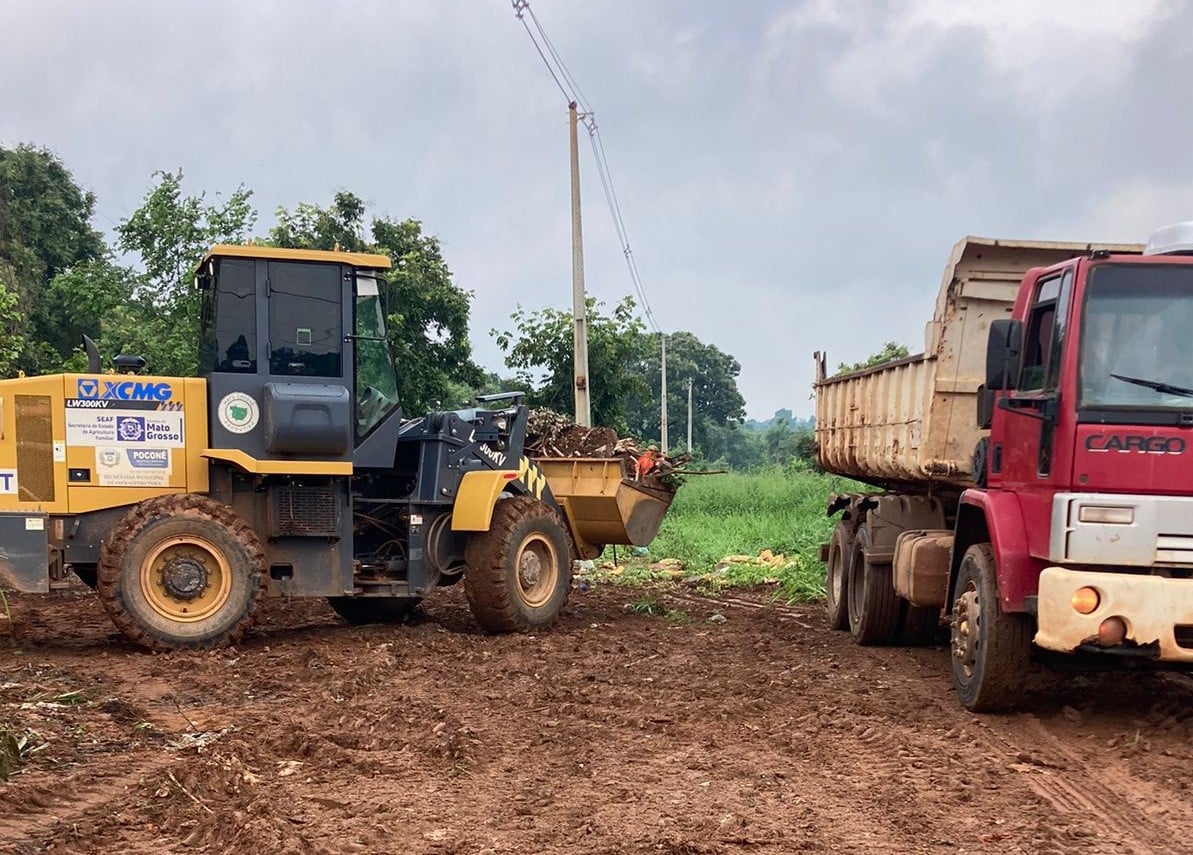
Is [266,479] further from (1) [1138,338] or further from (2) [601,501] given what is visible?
(1) [1138,338]

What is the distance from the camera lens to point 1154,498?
6.05m

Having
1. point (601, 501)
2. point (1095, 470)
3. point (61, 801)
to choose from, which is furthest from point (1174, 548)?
point (601, 501)

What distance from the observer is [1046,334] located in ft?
22.1

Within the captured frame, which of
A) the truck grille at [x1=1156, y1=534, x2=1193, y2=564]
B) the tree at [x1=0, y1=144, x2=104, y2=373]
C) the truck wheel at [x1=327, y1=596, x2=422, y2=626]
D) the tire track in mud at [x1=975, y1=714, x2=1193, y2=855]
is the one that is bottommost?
the truck wheel at [x1=327, y1=596, x2=422, y2=626]

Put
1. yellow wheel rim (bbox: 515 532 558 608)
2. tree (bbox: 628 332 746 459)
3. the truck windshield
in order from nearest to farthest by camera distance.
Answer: the truck windshield → yellow wheel rim (bbox: 515 532 558 608) → tree (bbox: 628 332 746 459)

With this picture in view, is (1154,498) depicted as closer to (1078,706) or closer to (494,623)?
(1078,706)

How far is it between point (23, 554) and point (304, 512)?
2.01 m

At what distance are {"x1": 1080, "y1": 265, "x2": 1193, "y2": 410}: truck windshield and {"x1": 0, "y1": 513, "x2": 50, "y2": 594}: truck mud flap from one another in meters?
6.96

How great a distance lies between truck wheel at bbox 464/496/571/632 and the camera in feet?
33.5

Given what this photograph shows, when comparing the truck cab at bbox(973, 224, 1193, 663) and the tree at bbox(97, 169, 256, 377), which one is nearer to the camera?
the truck cab at bbox(973, 224, 1193, 663)

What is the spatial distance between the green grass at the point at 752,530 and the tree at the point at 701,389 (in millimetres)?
25417

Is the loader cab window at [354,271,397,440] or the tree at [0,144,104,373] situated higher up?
the tree at [0,144,104,373]

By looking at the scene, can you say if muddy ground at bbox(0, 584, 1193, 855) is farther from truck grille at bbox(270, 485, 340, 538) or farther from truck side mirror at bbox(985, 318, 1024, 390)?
truck side mirror at bbox(985, 318, 1024, 390)

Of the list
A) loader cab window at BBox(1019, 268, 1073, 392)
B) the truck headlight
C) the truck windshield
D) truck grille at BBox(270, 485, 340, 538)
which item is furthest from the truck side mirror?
truck grille at BBox(270, 485, 340, 538)
